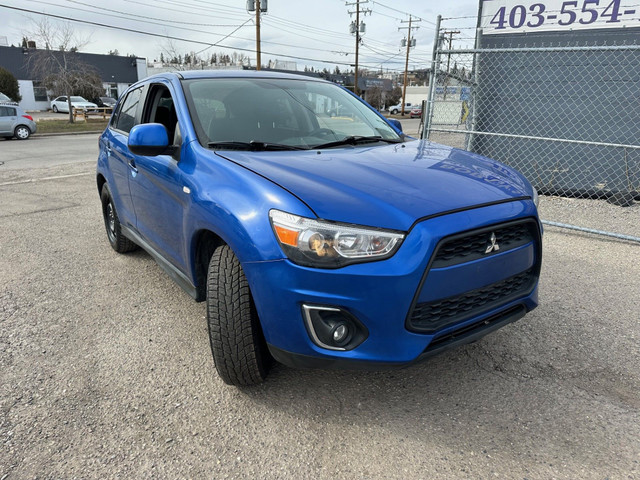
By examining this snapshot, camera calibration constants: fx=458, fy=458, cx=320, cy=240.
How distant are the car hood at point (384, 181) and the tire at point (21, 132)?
20048 mm

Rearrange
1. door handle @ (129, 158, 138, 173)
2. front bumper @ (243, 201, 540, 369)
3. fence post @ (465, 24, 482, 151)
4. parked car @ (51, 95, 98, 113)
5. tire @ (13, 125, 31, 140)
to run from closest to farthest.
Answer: front bumper @ (243, 201, 540, 369)
door handle @ (129, 158, 138, 173)
fence post @ (465, 24, 482, 151)
tire @ (13, 125, 31, 140)
parked car @ (51, 95, 98, 113)

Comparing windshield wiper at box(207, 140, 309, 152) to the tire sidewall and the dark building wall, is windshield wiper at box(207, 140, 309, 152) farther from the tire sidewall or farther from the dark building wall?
the dark building wall

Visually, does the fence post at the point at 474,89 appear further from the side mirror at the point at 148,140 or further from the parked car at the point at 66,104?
the parked car at the point at 66,104

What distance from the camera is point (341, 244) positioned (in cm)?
194

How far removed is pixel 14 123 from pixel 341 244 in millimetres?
20835

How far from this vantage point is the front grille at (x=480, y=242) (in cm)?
202

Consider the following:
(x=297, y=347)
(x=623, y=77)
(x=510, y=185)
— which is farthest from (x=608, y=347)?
(x=623, y=77)

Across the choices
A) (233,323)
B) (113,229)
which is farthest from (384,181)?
(113,229)

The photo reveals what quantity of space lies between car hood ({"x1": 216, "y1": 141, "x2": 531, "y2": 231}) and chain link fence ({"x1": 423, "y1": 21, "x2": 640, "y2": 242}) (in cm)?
418

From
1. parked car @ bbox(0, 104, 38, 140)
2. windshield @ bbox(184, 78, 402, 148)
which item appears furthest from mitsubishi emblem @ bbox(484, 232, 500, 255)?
parked car @ bbox(0, 104, 38, 140)

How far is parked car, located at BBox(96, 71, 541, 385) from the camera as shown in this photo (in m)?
1.94

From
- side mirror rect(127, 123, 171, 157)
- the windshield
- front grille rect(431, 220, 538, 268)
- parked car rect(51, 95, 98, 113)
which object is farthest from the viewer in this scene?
parked car rect(51, 95, 98, 113)

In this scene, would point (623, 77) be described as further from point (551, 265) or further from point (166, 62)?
point (166, 62)

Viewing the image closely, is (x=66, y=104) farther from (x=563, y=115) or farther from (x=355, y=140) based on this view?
(x=355, y=140)
